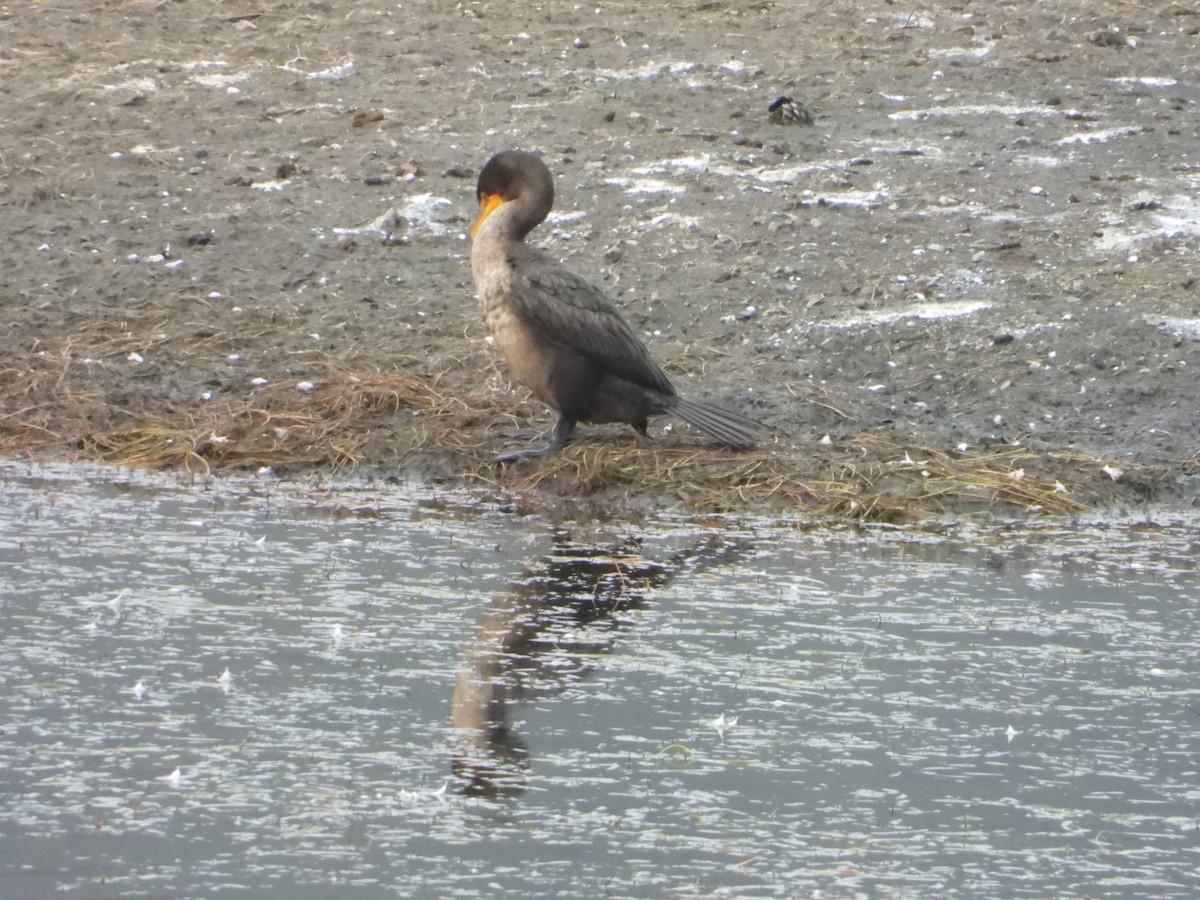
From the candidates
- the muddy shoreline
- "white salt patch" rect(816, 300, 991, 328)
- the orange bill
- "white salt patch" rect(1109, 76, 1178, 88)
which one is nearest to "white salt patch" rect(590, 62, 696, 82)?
the muddy shoreline

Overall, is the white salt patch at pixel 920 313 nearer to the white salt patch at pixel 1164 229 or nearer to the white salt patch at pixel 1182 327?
Answer: the white salt patch at pixel 1182 327

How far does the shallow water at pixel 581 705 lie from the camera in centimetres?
388

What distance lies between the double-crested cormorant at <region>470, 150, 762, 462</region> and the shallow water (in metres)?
0.80

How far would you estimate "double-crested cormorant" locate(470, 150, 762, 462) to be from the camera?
24.6 ft

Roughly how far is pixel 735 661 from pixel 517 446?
2.71 m

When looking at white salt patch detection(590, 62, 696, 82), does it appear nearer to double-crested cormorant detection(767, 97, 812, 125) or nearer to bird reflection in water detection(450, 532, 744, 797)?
double-crested cormorant detection(767, 97, 812, 125)

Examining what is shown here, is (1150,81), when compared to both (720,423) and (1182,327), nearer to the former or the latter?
(1182,327)

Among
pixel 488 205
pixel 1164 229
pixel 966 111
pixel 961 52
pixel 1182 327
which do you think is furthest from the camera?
pixel 961 52

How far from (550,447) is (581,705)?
2.89 meters

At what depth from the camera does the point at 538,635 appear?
536 cm

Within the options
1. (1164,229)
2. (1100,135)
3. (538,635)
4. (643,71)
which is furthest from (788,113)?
(538,635)

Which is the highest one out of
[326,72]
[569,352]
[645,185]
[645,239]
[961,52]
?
[961,52]

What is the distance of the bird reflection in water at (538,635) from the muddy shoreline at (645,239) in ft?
2.87

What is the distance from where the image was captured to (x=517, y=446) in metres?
7.74
